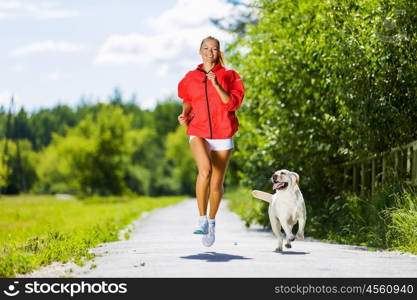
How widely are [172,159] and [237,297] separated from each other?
98288mm

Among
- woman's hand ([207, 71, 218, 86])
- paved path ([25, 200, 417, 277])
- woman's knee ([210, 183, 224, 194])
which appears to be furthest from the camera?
woman's knee ([210, 183, 224, 194])

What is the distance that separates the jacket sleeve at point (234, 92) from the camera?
26.7 feet

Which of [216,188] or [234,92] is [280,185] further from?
[234,92]

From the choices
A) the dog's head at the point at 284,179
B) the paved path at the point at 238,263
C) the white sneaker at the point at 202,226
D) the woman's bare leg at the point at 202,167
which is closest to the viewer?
the paved path at the point at 238,263

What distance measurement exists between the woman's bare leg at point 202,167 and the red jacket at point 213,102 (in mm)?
109

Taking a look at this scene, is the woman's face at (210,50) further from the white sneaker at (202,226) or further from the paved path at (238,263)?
the paved path at (238,263)

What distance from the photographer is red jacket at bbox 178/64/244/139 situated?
26.8ft

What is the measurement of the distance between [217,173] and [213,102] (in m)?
0.78

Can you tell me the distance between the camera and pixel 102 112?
255 feet

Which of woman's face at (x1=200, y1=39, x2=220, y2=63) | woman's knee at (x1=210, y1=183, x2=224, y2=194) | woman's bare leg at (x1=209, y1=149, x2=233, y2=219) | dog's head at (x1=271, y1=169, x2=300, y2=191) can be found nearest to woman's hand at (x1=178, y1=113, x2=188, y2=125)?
woman's bare leg at (x1=209, y1=149, x2=233, y2=219)

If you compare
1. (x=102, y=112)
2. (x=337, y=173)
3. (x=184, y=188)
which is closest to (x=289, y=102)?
(x=337, y=173)

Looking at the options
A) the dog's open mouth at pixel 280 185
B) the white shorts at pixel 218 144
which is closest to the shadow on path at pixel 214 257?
the dog's open mouth at pixel 280 185

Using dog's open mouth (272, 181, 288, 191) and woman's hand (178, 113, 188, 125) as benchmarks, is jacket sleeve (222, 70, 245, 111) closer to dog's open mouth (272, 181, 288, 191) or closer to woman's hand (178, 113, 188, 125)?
woman's hand (178, 113, 188, 125)

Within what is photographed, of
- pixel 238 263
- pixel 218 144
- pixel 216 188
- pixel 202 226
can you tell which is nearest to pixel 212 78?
pixel 218 144
